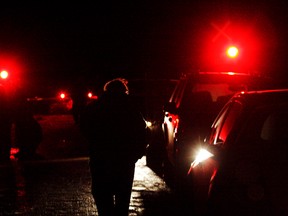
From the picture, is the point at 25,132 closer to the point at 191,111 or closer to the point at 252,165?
the point at 191,111

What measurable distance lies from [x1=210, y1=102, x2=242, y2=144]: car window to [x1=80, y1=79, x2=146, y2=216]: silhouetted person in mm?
764

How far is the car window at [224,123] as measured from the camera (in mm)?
5082

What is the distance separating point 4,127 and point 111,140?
32.0 feet

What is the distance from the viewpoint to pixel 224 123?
5.46 m

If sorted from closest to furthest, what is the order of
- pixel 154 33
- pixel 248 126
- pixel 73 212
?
1. pixel 248 126
2. pixel 73 212
3. pixel 154 33

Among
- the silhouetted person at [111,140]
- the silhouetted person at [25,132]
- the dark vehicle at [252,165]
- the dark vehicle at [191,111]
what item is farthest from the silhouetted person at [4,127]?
the dark vehicle at [252,165]

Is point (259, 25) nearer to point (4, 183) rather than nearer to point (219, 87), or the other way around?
point (219, 87)

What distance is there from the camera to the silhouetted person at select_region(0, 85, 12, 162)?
49.0 feet

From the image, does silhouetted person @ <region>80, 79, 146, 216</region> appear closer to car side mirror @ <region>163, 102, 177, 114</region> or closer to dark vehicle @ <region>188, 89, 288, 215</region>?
dark vehicle @ <region>188, 89, 288, 215</region>

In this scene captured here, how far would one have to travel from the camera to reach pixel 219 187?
4.15 metres

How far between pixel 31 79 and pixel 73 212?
63.3m

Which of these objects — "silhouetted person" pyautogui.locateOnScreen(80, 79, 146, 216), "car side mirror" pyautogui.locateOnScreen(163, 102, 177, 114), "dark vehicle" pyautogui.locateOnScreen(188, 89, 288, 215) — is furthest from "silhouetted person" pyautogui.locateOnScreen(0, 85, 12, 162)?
"dark vehicle" pyautogui.locateOnScreen(188, 89, 288, 215)

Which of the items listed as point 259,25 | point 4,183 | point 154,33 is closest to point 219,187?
point 4,183

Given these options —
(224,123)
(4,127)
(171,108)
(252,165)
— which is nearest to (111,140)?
(224,123)
